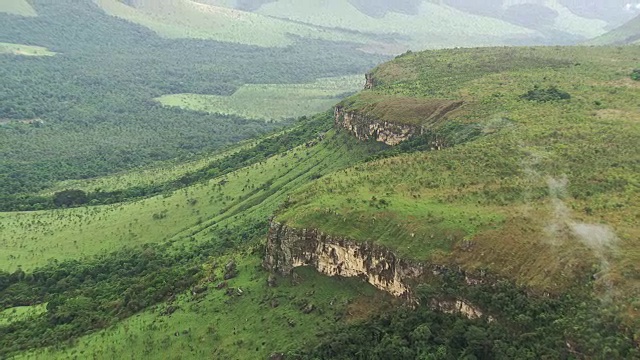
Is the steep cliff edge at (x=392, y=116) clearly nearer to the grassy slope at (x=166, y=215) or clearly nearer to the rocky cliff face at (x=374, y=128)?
the rocky cliff face at (x=374, y=128)

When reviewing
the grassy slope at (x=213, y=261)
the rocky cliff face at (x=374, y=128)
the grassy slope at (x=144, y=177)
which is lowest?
the grassy slope at (x=144, y=177)

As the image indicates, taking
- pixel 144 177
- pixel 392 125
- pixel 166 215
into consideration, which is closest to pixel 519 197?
pixel 392 125

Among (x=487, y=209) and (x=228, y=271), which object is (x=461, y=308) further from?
(x=228, y=271)

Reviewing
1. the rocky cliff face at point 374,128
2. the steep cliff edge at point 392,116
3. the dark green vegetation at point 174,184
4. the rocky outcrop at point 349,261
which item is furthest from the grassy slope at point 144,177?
the rocky outcrop at point 349,261

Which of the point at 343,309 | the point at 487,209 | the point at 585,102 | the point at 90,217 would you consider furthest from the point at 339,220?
the point at 90,217

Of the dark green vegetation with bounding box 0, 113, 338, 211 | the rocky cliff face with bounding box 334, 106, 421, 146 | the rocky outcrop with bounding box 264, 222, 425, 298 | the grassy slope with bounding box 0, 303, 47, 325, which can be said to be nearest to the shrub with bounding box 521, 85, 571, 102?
the rocky cliff face with bounding box 334, 106, 421, 146

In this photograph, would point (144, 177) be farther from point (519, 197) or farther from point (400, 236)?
point (519, 197)
